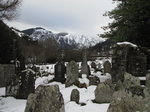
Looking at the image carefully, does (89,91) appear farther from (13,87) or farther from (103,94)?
(13,87)

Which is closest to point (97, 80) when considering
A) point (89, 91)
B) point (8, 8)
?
point (89, 91)

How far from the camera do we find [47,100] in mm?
7527

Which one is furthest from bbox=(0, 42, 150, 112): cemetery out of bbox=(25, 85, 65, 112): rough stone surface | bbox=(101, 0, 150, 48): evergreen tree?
bbox=(101, 0, 150, 48): evergreen tree

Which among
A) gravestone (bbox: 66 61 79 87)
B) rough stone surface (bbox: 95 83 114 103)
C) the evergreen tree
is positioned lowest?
rough stone surface (bbox: 95 83 114 103)

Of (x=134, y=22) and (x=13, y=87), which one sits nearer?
(x=13, y=87)

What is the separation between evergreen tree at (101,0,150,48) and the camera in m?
19.8

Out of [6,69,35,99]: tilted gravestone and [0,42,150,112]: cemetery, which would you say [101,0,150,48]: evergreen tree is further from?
[6,69,35,99]: tilted gravestone

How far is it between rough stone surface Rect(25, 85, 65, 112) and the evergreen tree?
13.2m

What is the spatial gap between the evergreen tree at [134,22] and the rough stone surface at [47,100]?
1323 cm

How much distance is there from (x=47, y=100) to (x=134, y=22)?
1400cm

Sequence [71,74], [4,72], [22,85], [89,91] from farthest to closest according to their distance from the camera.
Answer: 1. [4,72]
2. [71,74]
3. [22,85]
4. [89,91]

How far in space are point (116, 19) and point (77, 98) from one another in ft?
40.8

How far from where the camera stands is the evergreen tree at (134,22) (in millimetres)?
19844

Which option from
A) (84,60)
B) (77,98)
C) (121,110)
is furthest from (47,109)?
(84,60)
